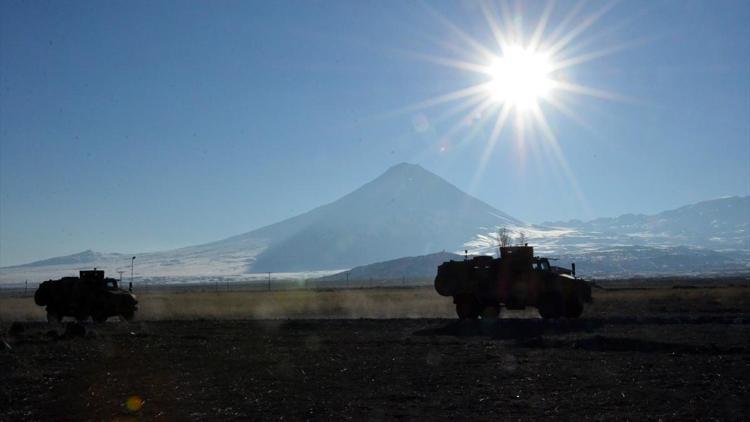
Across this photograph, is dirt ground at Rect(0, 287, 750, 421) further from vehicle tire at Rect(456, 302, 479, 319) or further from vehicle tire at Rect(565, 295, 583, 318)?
vehicle tire at Rect(456, 302, 479, 319)

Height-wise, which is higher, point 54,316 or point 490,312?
point 54,316

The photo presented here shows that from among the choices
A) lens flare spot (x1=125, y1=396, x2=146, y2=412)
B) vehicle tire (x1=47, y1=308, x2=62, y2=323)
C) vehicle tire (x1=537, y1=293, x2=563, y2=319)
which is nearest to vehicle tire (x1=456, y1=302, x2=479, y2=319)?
vehicle tire (x1=537, y1=293, x2=563, y2=319)

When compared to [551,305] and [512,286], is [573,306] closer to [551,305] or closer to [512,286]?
[551,305]

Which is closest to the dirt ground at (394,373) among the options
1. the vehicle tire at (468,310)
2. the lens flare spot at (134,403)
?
the lens flare spot at (134,403)

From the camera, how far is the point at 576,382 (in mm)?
15375

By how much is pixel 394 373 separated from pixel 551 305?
16.5 meters

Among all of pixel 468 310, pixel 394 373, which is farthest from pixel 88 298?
pixel 394 373

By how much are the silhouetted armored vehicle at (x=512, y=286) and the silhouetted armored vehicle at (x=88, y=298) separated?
55.8 ft

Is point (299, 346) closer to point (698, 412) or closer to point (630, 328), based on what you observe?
point (630, 328)

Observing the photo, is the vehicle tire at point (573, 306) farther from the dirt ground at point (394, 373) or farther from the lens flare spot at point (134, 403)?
the lens flare spot at point (134, 403)

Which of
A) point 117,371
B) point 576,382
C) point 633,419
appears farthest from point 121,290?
point 633,419

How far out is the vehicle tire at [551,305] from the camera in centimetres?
3209

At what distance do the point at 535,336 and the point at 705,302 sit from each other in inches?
949

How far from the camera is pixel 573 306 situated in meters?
32.0
